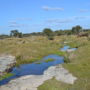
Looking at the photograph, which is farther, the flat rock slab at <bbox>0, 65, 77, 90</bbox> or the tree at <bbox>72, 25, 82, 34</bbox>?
the tree at <bbox>72, 25, 82, 34</bbox>

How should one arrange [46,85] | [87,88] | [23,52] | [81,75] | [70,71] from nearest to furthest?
[87,88] → [46,85] → [81,75] → [70,71] → [23,52]

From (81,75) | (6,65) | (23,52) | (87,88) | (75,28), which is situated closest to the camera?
(87,88)

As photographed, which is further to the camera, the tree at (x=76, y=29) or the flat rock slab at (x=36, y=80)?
the tree at (x=76, y=29)

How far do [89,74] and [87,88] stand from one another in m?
5.32

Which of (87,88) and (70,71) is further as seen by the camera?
(70,71)

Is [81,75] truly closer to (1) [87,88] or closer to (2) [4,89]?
(1) [87,88]

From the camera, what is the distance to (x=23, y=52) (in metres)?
54.1

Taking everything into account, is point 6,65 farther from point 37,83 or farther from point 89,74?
point 89,74

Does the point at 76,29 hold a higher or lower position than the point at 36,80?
higher

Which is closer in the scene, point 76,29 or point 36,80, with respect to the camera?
point 36,80

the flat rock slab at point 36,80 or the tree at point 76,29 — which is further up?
the tree at point 76,29

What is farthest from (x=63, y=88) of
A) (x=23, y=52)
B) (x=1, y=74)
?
(x=23, y=52)

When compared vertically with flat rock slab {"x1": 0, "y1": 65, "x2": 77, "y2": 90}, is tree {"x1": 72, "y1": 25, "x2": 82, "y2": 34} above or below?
above

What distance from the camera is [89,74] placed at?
82.3 ft
